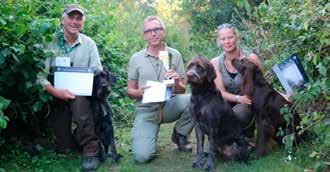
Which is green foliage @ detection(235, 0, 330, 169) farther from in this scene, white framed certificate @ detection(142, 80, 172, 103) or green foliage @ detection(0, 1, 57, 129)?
green foliage @ detection(0, 1, 57, 129)

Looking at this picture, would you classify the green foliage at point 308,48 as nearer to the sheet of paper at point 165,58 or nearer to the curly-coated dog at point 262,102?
the curly-coated dog at point 262,102

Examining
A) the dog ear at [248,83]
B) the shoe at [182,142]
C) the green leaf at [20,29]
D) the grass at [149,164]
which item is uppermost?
the green leaf at [20,29]

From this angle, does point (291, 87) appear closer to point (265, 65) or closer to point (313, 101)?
point (313, 101)

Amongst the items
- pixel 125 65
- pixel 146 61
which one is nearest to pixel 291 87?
pixel 146 61

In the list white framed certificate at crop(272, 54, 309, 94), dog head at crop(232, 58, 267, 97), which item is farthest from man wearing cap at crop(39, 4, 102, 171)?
white framed certificate at crop(272, 54, 309, 94)

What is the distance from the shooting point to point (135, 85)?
236 inches

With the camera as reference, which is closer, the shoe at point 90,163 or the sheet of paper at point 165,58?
the shoe at point 90,163

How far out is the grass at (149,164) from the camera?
5160 millimetres

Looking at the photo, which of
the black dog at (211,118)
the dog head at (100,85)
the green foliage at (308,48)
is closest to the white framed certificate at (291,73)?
the green foliage at (308,48)

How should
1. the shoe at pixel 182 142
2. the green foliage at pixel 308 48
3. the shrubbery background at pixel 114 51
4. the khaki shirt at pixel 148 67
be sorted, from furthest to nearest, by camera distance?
the shoe at pixel 182 142, the khaki shirt at pixel 148 67, the shrubbery background at pixel 114 51, the green foliage at pixel 308 48

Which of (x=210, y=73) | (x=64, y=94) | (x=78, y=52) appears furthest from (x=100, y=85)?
(x=210, y=73)

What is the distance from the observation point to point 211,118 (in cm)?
531

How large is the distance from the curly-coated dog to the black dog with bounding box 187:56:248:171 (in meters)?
0.24

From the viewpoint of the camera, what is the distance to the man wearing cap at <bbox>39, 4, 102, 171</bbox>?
531cm
